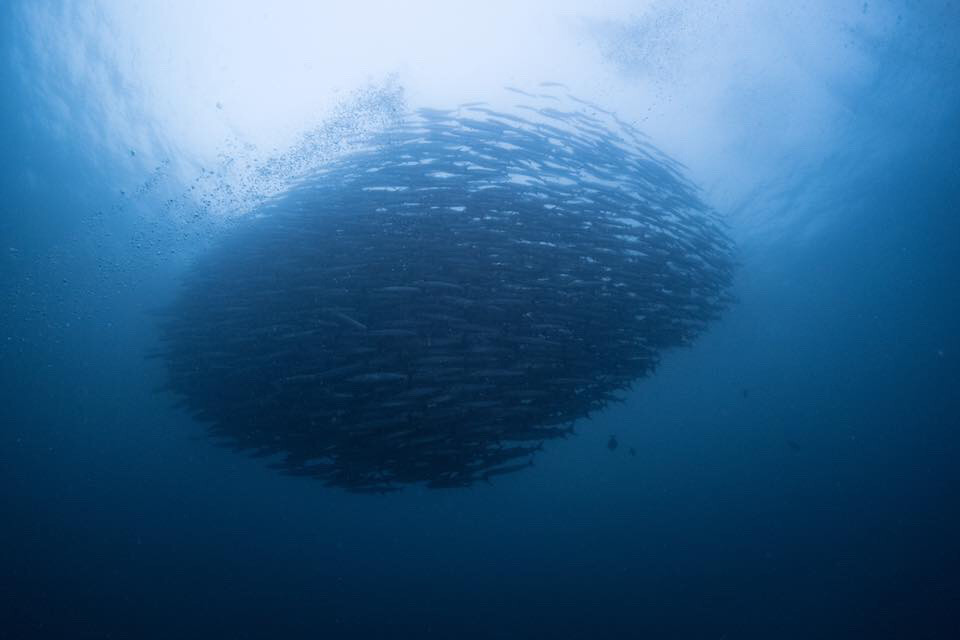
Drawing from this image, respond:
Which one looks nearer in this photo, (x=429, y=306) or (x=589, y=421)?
(x=429, y=306)

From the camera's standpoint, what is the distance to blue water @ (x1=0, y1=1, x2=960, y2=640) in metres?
14.2

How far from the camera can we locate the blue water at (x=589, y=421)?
14.2m

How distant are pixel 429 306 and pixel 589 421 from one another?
16.0 metres

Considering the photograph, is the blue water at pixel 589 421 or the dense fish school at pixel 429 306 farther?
the blue water at pixel 589 421

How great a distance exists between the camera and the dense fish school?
21.1 feet

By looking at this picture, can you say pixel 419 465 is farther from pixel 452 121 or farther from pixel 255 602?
pixel 255 602

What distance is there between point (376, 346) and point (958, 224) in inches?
1202

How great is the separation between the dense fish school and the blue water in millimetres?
2186

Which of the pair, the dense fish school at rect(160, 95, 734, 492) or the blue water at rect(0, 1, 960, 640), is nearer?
the dense fish school at rect(160, 95, 734, 492)

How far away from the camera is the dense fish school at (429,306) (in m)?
6.44

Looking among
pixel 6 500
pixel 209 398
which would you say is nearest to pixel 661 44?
pixel 209 398

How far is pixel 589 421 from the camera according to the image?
20.4 m

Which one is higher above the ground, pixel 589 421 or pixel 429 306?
pixel 589 421

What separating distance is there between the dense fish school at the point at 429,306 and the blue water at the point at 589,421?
7.17ft
